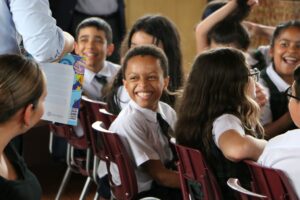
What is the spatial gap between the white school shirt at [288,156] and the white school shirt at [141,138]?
70 centimetres

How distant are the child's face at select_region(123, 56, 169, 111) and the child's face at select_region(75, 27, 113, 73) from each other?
92 cm

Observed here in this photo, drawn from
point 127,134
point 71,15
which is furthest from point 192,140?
point 71,15

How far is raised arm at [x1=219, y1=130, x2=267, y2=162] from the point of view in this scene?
6.51 feet

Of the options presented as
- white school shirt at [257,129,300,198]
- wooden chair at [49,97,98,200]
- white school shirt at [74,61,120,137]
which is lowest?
wooden chair at [49,97,98,200]

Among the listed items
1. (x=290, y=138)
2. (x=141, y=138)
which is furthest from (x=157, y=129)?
(x=290, y=138)

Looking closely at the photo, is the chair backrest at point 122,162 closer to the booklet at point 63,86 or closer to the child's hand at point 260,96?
the booklet at point 63,86

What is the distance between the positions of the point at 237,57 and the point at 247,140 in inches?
14.3

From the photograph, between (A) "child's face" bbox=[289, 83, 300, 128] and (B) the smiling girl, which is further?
(B) the smiling girl

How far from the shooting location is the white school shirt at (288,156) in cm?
165

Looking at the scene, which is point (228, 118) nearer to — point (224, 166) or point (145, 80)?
point (224, 166)

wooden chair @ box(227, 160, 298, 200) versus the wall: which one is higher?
wooden chair @ box(227, 160, 298, 200)

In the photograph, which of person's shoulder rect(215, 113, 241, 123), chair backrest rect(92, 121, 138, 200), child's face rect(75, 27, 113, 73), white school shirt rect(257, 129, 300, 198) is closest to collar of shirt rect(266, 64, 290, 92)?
person's shoulder rect(215, 113, 241, 123)

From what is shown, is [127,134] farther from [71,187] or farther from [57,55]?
[71,187]

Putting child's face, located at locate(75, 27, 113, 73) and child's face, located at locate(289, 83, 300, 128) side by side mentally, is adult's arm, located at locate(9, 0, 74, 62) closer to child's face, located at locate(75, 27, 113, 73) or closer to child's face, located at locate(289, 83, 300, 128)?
child's face, located at locate(289, 83, 300, 128)
